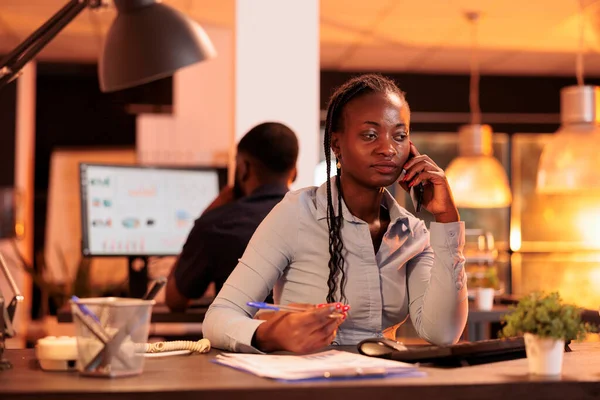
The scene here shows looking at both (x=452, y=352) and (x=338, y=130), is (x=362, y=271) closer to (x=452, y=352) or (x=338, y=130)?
(x=338, y=130)

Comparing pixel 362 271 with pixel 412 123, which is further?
pixel 412 123

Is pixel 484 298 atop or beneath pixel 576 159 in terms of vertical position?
beneath

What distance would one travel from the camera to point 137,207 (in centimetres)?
386

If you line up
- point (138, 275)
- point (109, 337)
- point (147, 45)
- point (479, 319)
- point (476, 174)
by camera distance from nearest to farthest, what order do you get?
point (109, 337) < point (147, 45) < point (138, 275) < point (479, 319) < point (476, 174)

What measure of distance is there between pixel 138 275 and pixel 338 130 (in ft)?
6.81

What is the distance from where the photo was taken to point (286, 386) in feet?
3.89

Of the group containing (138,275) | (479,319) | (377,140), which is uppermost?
(377,140)

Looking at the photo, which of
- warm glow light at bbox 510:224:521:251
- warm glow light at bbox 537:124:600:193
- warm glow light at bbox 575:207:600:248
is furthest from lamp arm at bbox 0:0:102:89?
warm glow light at bbox 575:207:600:248

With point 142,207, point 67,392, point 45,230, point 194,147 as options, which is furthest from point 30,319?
point 67,392

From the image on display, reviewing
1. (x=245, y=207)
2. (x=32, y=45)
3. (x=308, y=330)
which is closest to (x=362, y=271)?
(x=308, y=330)

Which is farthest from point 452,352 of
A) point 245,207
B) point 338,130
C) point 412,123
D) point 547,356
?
point 412,123

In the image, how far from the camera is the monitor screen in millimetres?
3766

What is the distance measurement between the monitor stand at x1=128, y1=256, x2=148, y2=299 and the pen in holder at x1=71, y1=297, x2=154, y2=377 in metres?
2.44

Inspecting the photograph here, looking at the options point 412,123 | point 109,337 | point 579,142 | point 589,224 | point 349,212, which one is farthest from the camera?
point 589,224
